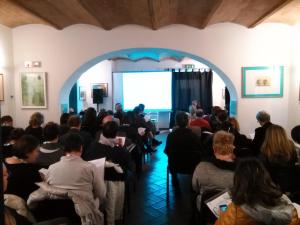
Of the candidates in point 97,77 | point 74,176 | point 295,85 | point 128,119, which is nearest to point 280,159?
point 74,176

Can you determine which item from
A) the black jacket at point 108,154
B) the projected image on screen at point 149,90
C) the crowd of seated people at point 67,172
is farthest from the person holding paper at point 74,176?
the projected image on screen at point 149,90

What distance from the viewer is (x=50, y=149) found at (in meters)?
3.16

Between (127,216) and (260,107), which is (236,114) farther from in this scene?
(127,216)

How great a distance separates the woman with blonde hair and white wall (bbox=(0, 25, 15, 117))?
14.5 ft

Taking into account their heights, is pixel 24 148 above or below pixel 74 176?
above

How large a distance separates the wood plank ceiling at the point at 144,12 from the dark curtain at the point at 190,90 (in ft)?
17.5

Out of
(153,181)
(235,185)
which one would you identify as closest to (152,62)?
(153,181)

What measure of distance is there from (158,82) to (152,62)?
0.77m

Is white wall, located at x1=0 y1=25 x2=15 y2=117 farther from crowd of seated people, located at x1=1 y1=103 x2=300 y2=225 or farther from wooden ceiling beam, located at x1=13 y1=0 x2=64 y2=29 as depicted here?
crowd of seated people, located at x1=1 y1=103 x2=300 y2=225

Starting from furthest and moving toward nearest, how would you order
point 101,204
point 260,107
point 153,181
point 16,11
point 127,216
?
point 260,107 → point 153,181 → point 16,11 → point 127,216 → point 101,204

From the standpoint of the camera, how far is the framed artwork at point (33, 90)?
5.37 metres

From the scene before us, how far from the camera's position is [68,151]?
2447 millimetres

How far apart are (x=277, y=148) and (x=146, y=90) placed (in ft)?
25.4

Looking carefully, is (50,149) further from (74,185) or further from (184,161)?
(184,161)
